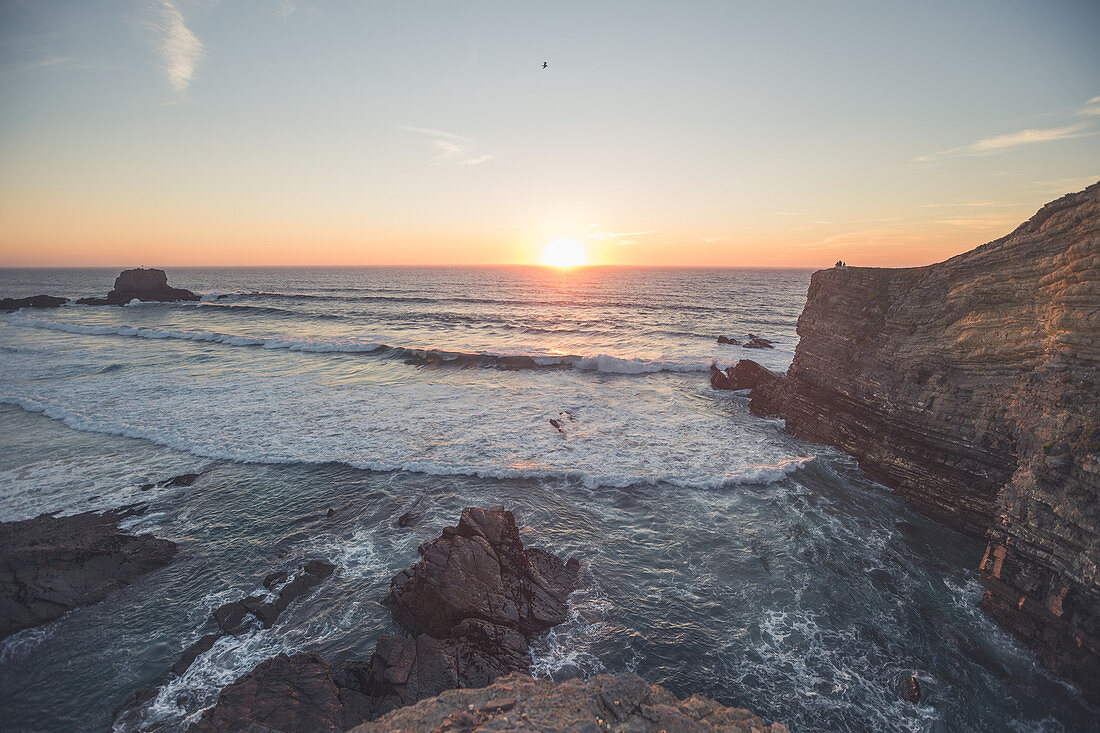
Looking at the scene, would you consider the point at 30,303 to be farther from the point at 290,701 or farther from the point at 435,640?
the point at 435,640

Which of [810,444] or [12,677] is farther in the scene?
[810,444]

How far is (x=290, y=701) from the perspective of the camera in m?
6.78

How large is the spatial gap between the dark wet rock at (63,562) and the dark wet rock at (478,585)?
662 cm

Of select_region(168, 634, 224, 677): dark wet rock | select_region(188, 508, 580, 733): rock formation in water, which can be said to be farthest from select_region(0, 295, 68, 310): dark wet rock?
select_region(188, 508, 580, 733): rock formation in water

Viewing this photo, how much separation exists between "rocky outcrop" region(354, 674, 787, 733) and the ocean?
2.54 meters

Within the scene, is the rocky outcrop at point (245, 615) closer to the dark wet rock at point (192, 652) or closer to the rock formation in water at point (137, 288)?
the dark wet rock at point (192, 652)

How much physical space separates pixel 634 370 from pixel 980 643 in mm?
24267

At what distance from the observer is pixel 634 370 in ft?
106

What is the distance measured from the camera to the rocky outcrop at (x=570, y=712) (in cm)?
509

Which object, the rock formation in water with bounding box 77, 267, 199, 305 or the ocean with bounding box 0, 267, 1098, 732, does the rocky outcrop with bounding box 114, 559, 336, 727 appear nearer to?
the ocean with bounding box 0, 267, 1098, 732

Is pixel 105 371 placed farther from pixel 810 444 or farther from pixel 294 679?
pixel 810 444

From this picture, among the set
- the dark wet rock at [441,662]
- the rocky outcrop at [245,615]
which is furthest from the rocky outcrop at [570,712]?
the rocky outcrop at [245,615]

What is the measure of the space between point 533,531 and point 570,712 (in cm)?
746

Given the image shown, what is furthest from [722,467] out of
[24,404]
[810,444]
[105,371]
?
[105,371]
